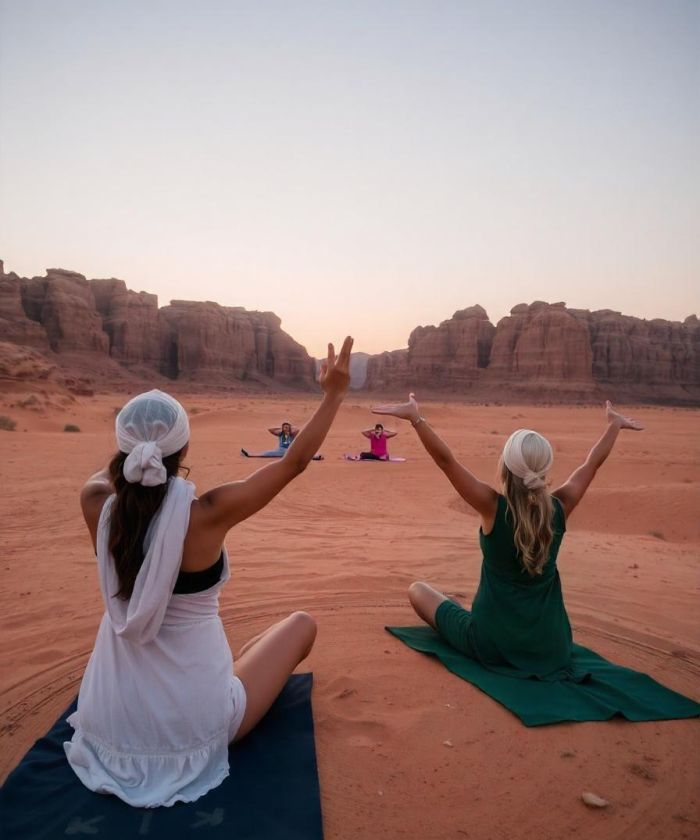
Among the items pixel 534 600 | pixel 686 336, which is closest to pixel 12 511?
pixel 534 600

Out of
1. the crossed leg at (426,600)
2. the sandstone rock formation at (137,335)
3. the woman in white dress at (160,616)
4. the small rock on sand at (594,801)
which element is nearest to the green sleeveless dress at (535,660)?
the crossed leg at (426,600)

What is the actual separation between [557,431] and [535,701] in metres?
28.1

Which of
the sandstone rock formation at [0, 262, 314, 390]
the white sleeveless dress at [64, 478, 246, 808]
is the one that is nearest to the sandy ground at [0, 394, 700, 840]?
the white sleeveless dress at [64, 478, 246, 808]

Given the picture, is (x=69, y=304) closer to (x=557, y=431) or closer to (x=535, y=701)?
(x=557, y=431)

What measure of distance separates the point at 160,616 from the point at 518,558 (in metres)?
2.20

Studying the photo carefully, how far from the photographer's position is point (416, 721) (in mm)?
3469

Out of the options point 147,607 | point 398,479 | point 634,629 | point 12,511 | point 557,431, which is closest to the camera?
point 147,607

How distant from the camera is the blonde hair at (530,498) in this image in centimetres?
341

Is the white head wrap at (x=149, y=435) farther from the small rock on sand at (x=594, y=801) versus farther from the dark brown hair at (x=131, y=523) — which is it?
the small rock on sand at (x=594, y=801)

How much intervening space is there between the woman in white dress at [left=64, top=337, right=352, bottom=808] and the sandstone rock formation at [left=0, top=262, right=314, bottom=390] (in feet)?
221

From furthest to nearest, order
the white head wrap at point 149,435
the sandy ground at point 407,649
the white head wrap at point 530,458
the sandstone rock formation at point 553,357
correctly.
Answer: the sandstone rock formation at point 553,357 < the white head wrap at point 530,458 < the sandy ground at point 407,649 < the white head wrap at point 149,435

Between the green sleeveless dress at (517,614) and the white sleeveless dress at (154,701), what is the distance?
5.97 feet

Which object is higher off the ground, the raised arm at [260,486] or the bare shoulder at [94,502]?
the raised arm at [260,486]

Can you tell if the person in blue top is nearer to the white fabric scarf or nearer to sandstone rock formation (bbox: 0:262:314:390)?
the white fabric scarf
